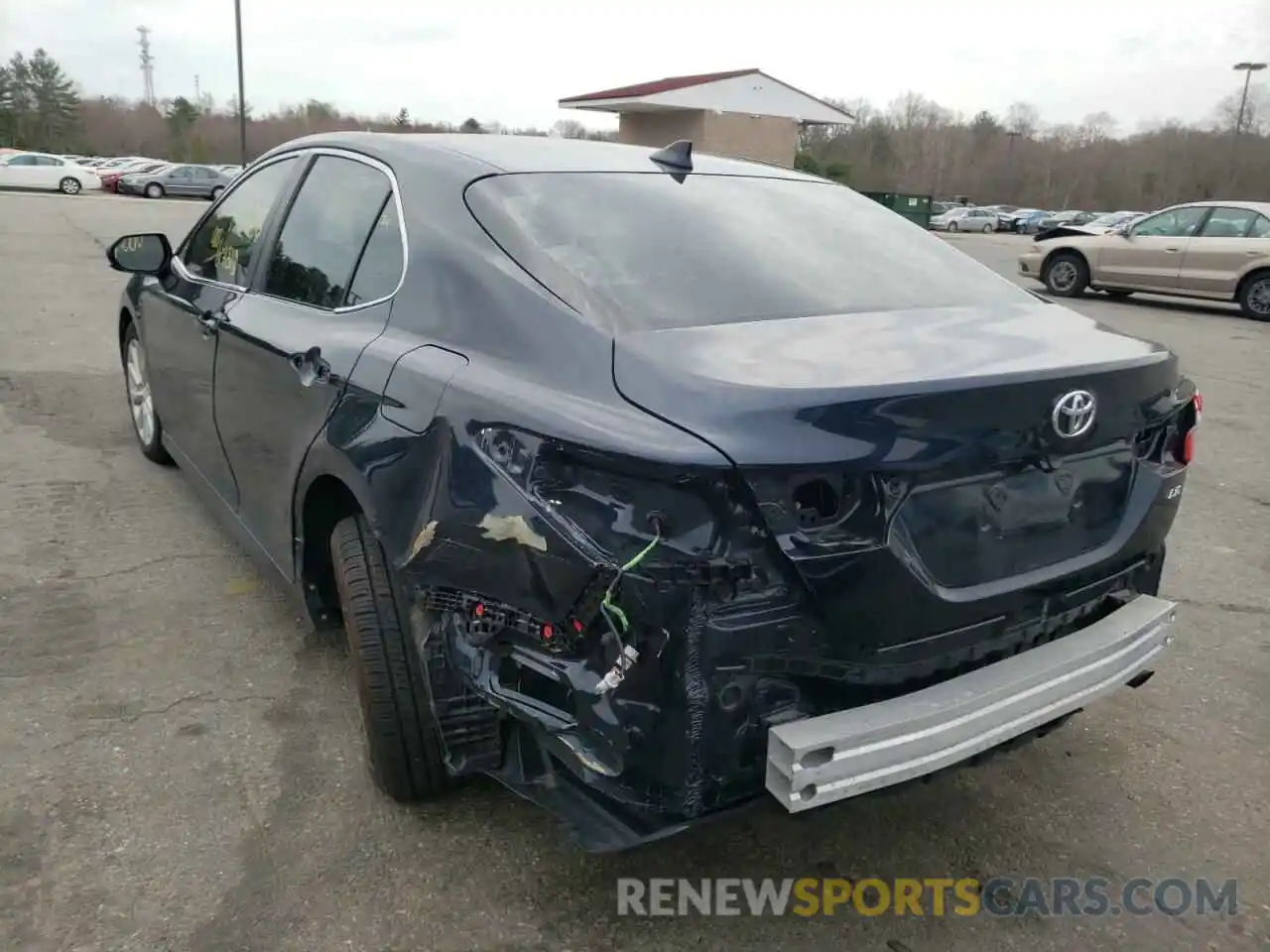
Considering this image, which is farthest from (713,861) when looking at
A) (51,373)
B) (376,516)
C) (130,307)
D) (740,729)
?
(51,373)

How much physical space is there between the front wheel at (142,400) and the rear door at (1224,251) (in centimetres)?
1405

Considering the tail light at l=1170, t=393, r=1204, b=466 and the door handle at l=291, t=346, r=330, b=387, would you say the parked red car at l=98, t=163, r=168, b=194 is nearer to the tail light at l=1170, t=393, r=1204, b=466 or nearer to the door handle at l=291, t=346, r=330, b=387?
the door handle at l=291, t=346, r=330, b=387

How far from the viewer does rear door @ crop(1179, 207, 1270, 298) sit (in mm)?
13680

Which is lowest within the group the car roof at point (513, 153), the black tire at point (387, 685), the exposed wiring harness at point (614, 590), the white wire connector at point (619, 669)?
the black tire at point (387, 685)

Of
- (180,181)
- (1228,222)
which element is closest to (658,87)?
(180,181)

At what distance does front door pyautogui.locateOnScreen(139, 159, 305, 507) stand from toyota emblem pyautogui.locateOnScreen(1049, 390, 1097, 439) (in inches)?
104

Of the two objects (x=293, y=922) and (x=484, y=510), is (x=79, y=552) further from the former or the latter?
(x=484, y=510)

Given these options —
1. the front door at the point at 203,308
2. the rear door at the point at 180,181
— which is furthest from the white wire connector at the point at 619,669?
the rear door at the point at 180,181

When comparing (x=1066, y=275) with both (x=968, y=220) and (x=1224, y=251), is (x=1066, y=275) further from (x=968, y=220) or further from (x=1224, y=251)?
(x=968, y=220)

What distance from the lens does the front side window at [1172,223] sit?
1423 centimetres

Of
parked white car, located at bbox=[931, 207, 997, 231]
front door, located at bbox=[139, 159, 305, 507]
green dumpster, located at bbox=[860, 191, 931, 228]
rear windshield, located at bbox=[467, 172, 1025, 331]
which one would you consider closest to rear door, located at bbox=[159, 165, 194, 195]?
green dumpster, located at bbox=[860, 191, 931, 228]

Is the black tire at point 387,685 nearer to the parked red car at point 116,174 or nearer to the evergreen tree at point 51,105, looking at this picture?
the parked red car at point 116,174

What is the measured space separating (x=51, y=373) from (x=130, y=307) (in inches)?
112

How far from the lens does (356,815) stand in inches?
102
